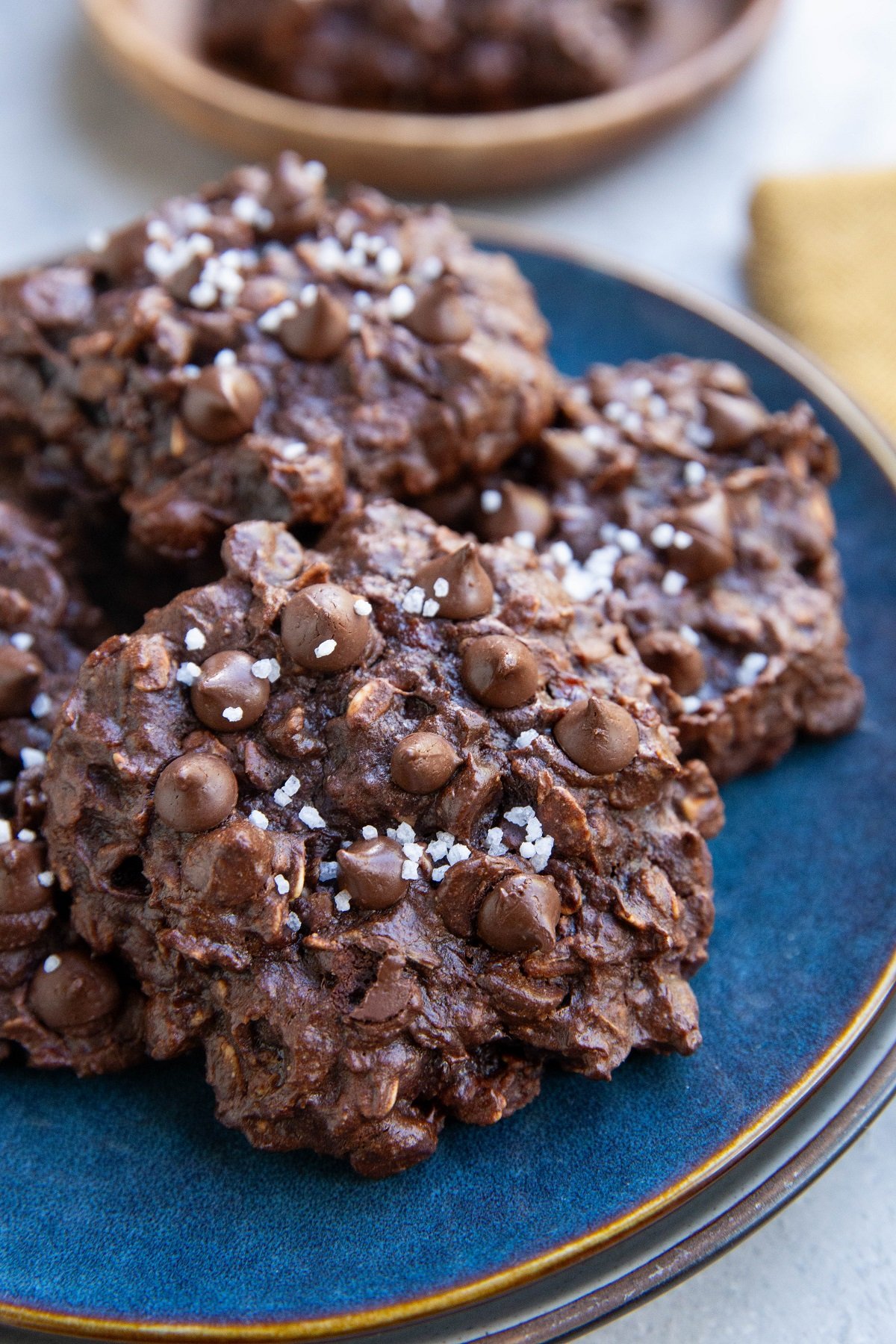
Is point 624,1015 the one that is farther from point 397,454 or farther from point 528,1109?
point 397,454

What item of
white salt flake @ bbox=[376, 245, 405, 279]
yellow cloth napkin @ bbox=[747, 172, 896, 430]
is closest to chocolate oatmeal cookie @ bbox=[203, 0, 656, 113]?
yellow cloth napkin @ bbox=[747, 172, 896, 430]

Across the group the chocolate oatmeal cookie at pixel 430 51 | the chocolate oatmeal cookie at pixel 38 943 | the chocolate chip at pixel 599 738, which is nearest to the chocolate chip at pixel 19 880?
the chocolate oatmeal cookie at pixel 38 943

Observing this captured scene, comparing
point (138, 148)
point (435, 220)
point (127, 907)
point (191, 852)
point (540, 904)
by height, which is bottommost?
point (138, 148)

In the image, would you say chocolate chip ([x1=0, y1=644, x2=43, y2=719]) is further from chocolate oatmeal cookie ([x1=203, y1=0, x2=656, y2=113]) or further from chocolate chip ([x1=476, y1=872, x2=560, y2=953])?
chocolate oatmeal cookie ([x1=203, y1=0, x2=656, y2=113])

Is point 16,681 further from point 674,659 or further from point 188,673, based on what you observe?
point 674,659

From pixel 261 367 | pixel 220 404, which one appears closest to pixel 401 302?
pixel 261 367

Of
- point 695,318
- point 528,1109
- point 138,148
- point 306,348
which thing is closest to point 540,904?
point 528,1109

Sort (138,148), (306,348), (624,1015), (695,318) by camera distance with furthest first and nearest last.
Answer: (138,148), (695,318), (306,348), (624,1015)

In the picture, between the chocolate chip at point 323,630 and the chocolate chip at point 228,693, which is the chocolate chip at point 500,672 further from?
the chocolate chip at point 228,693
